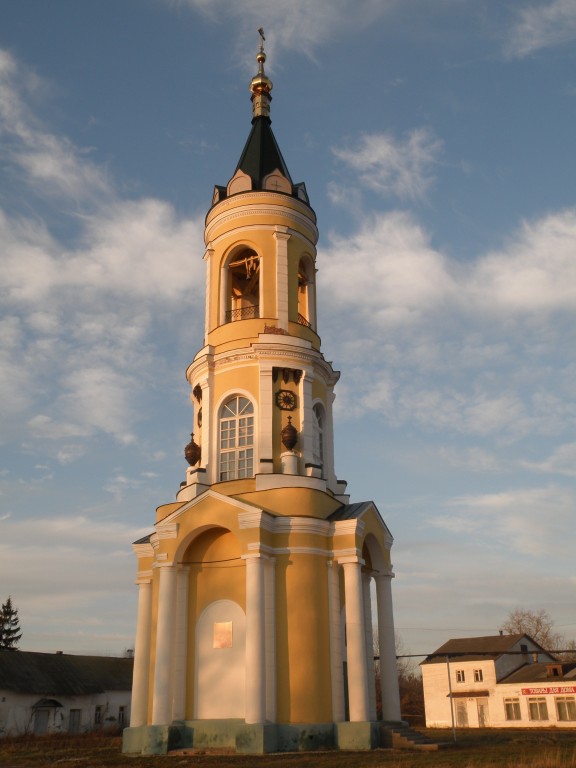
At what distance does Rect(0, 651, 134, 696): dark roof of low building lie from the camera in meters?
37.2

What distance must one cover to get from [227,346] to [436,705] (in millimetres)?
32201

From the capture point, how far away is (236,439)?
79.5 ft

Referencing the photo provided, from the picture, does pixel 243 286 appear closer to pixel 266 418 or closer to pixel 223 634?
pixel 266 418

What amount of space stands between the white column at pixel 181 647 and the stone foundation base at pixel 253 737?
0.46 m

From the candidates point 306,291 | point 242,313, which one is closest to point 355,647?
point 242,313

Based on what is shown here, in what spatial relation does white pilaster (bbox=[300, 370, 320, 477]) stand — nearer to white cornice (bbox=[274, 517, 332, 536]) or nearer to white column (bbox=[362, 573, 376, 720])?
white cornice (bbox=[274, 517, 332, 536])

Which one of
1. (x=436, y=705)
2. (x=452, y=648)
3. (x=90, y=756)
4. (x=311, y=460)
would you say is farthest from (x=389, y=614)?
(x=452, y=648)

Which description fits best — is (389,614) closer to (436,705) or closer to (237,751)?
(237,751)

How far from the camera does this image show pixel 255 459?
77.5 feet

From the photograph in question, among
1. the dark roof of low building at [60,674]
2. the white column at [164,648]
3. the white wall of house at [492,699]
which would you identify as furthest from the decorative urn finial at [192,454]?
the white wall of house at [492,699]

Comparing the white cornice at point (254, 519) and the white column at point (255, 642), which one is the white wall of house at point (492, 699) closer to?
the white column at point (255, 642)

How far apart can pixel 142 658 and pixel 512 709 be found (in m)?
29.0

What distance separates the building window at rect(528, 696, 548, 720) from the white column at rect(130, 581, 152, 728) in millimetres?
28222

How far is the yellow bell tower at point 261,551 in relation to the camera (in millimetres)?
20281
